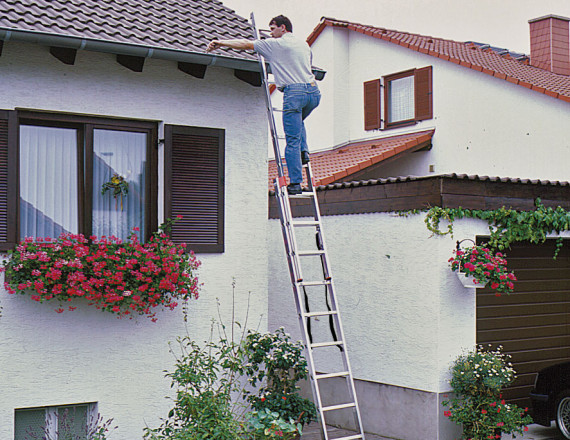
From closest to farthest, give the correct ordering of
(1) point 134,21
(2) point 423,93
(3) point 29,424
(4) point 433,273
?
(3) point 29,424 < (1) point 134,21 < (4) point 433,273 < (2) point 423,93

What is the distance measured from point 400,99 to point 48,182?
10731mm

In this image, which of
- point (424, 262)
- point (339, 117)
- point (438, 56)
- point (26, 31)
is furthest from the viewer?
point (339, 117)

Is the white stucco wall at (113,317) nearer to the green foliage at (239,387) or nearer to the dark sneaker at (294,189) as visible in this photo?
the green foliage at (239,387)

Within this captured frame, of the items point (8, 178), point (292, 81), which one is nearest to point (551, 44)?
point (292, 81)

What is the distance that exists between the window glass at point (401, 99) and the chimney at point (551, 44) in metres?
4.05

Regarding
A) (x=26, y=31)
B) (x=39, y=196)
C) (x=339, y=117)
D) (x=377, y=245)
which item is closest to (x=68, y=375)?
(x=39, y=196)

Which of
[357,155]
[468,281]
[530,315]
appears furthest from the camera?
[357,155]

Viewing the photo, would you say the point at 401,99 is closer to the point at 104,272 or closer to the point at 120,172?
the point at 120,172

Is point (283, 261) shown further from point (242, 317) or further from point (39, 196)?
point (39, 196)

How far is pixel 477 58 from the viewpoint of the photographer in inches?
648

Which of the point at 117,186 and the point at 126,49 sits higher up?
the point at 126,49

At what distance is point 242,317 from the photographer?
8.12 m

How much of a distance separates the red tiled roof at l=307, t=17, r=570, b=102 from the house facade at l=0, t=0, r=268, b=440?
786cm

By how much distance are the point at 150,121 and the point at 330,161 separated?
8840 millimetres
